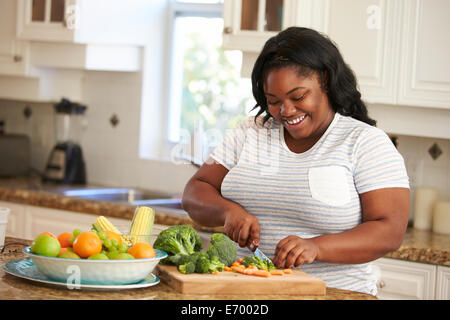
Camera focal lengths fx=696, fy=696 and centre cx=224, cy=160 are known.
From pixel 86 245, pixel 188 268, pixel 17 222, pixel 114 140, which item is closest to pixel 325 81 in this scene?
pixel 188 268

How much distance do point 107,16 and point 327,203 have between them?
7.14 feet

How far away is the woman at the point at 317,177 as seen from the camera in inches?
63.6

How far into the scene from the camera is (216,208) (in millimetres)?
1795

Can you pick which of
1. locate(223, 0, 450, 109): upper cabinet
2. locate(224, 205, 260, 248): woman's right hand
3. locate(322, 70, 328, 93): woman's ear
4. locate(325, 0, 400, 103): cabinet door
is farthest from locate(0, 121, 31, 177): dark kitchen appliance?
locate(322, 70, 328, 93): woman's ear

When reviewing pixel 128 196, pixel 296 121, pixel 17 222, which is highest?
pixel 296 121

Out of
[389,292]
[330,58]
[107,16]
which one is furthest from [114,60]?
[330,58]

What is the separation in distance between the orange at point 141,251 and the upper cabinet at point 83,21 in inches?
86.1

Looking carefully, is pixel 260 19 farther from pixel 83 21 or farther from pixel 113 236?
pixel 113 236

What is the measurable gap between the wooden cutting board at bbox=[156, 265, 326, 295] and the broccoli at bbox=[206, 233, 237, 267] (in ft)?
0.19

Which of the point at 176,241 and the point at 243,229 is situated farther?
the point at 243,229

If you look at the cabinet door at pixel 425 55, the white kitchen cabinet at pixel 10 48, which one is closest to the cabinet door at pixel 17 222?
the white kitchen cabinet at pixel 10 48

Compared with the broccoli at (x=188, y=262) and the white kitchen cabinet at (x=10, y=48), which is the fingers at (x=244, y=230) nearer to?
the broccoli at (x=188, y=262)

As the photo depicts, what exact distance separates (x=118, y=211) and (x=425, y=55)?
1.42 m
